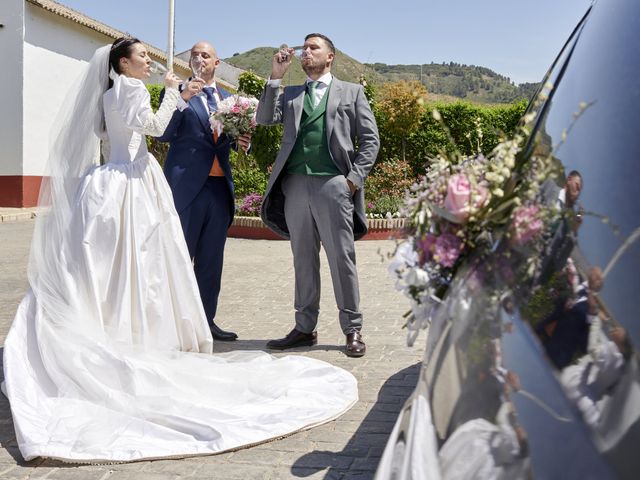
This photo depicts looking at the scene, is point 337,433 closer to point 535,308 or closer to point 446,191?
point 446,191

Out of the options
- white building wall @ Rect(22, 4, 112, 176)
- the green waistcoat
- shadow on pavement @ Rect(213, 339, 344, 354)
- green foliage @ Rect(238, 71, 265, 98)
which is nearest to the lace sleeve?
the green waistcoat

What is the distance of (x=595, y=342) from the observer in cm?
144

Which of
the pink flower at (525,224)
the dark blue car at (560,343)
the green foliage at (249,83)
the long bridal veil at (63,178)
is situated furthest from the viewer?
the green foliage at (249,83)

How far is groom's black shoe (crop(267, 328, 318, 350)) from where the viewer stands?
5832mm

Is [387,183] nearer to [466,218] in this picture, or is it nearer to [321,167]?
[321,167]

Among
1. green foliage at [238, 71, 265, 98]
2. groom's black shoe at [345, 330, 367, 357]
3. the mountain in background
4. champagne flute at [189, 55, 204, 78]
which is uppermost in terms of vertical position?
the mountain in background

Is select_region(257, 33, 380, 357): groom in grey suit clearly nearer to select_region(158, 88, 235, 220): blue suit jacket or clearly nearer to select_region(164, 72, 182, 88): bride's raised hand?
select_region(158, 88, 235, 220): blue suit jacket

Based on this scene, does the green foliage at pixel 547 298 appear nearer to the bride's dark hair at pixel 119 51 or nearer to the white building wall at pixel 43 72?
the bride's dark hair at pixel 119 51

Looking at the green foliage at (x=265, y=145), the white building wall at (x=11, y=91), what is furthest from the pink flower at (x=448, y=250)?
the white building wall at (x=11, y=91)

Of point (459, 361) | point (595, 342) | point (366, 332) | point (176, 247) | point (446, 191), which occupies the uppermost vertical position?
point (446, 191)

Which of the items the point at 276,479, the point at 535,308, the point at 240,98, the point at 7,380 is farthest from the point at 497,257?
the point at 240,98

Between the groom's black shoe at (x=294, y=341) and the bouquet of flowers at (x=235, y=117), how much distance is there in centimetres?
157

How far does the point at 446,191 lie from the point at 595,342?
0.74 metres

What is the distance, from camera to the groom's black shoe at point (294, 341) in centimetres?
583
